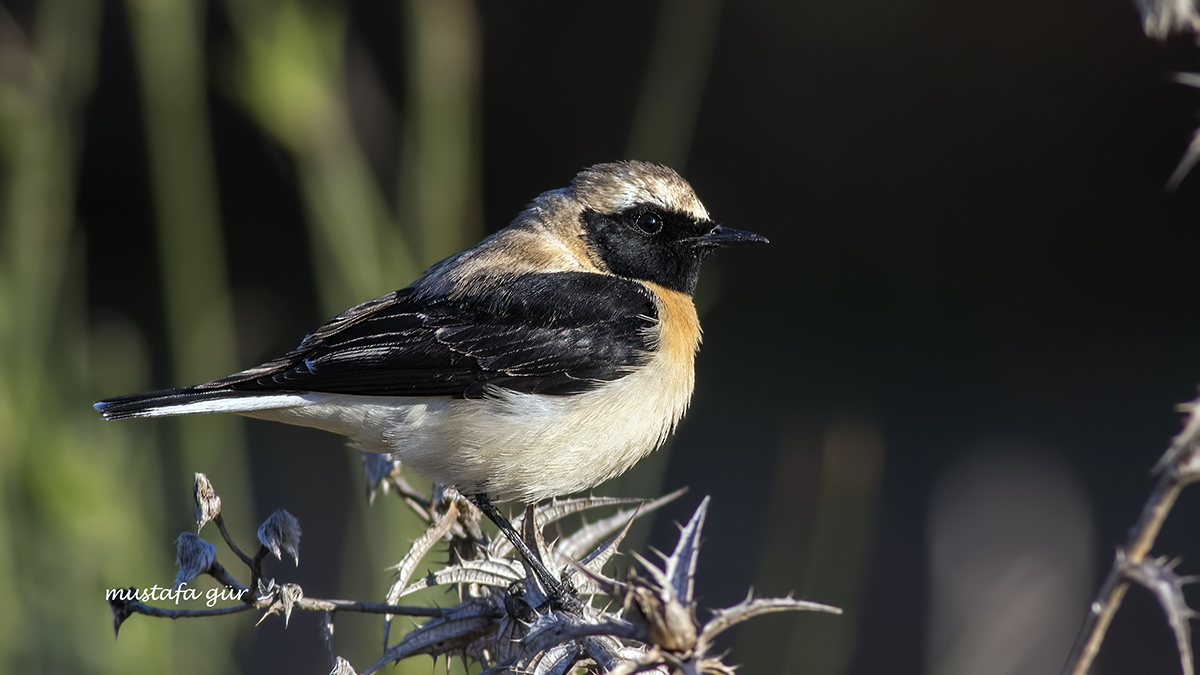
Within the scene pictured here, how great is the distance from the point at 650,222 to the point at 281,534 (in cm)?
188

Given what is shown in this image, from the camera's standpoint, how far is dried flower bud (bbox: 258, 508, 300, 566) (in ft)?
5.07

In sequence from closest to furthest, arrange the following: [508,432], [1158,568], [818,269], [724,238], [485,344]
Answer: [1158,568], [508,432], [485,344], [724,238], [818,269]

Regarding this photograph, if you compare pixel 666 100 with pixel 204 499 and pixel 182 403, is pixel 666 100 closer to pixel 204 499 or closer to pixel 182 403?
pixel 182 403

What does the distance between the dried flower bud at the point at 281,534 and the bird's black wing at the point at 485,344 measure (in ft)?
3.79

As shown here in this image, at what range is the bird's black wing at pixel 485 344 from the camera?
2.76 metres

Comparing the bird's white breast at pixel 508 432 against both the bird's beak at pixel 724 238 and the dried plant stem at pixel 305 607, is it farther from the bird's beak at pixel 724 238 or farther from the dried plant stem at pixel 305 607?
the dried plant stem at pixel 305 607

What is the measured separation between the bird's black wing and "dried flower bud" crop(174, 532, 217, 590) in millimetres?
1130

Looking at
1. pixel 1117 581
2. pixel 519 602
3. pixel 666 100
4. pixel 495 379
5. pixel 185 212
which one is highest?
pixel 666 100

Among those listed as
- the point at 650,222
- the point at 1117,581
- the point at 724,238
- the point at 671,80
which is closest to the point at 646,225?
the point at 650,222

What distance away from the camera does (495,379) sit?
281cm

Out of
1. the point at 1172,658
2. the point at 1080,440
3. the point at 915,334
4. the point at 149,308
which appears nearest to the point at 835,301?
the point at 915,334

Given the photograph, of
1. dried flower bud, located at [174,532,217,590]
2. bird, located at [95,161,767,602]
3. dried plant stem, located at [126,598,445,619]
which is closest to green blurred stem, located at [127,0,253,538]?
bird, located at [95,161,767,602]

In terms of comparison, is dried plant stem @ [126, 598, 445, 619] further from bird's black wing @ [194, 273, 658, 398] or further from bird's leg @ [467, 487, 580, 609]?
bird's black wing @ [194, 273, 658, 398]

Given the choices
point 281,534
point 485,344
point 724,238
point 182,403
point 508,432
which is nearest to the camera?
point 281,534
